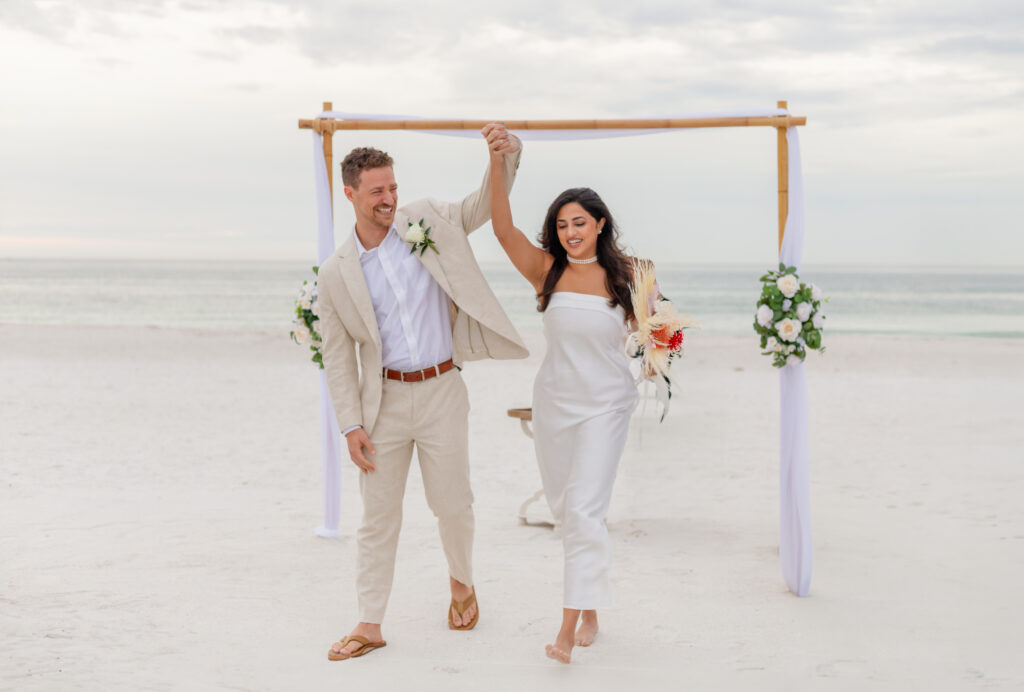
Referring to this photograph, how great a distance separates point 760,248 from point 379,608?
2328 inches

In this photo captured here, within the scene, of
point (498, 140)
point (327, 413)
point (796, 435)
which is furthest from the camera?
point (327, 413)

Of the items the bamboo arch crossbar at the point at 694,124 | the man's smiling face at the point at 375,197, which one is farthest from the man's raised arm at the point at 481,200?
the bamboo arch crossbar at the point at 694,124

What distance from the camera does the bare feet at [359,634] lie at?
4.12 metres

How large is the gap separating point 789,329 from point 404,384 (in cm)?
193

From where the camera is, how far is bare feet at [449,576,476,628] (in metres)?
4.47

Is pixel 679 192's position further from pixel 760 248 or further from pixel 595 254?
pixel 595 254

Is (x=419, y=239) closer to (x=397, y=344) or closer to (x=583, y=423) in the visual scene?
(x=397, y=344)

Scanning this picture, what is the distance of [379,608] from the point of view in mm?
4242

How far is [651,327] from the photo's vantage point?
13.7ft

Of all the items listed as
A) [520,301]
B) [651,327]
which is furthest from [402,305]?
[520,301]

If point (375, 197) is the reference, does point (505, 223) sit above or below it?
below

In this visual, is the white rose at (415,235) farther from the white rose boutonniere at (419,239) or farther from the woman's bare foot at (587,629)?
the woman's bare foot at (587,629)

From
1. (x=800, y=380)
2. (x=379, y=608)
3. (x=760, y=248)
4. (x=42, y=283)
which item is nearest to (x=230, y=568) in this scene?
(x=379, y=608)

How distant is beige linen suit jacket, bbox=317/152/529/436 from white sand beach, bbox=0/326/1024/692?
3.79ft
